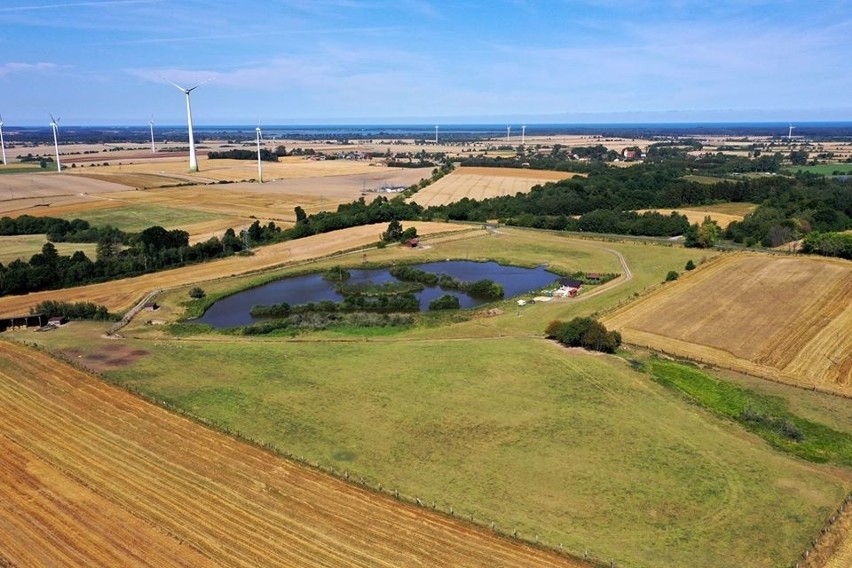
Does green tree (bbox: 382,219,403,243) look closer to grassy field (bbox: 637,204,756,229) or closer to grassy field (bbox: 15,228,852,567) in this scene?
grassy field (bbox: 15,228,852,567)

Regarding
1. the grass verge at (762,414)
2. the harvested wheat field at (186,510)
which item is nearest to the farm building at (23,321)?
the harvested wheat field at (186,510)

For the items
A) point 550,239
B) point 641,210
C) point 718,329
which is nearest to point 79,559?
point 718,329

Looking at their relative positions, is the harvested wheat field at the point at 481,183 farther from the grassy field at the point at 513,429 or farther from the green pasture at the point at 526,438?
the green pasture at the point at 526,438

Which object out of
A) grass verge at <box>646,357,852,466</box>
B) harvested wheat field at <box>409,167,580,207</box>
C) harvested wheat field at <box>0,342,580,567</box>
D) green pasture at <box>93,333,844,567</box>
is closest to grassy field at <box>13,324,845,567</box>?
green pasture at <box>93,333,844,567</box>

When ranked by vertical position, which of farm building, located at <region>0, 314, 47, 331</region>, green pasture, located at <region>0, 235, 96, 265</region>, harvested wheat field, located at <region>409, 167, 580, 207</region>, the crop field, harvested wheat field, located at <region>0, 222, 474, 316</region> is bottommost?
farm building, located at <region>0, 314, 47, 331</region>

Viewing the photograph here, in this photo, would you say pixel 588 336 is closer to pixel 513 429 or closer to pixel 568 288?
pixel 513 429

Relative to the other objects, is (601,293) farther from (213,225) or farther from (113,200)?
(113,200)
